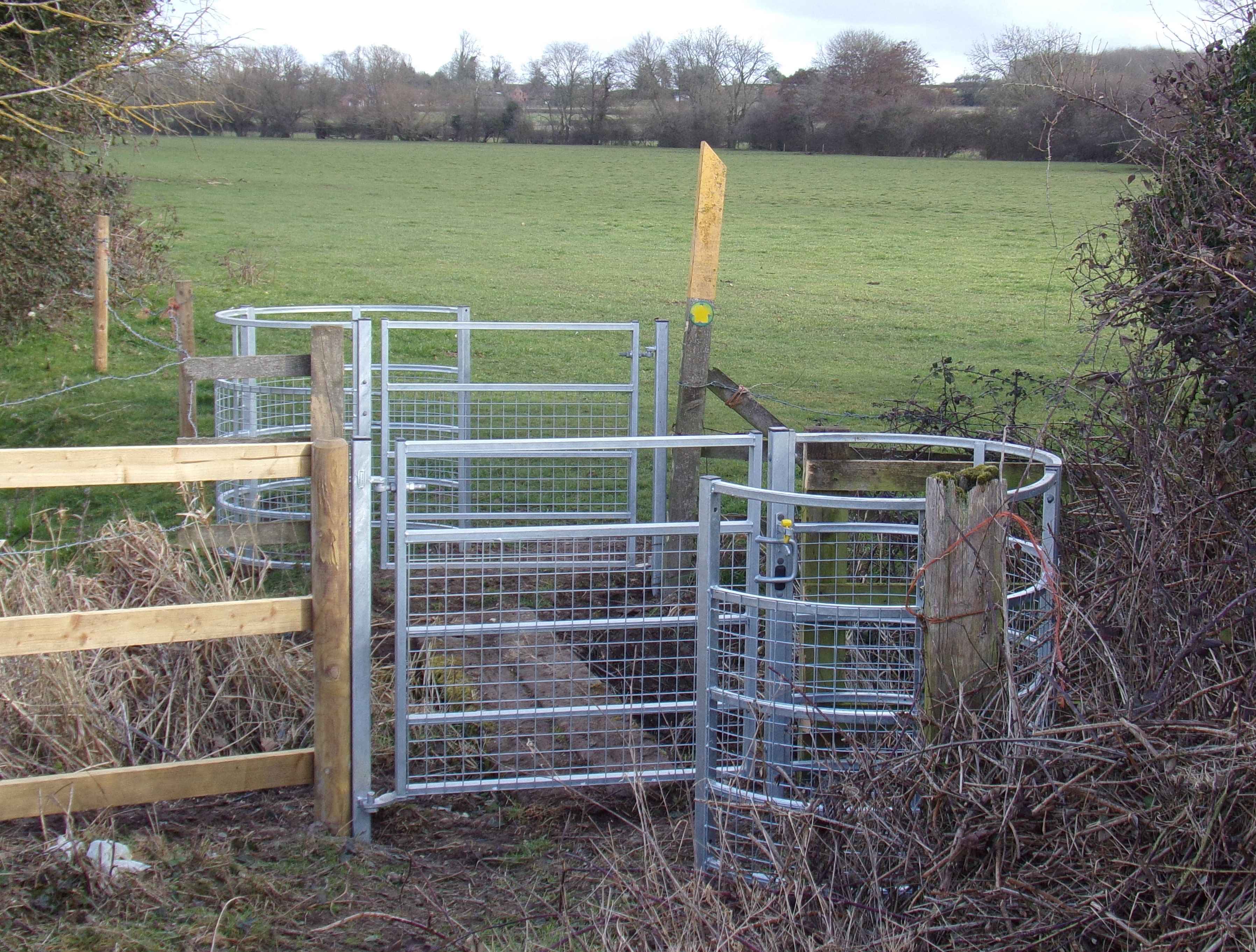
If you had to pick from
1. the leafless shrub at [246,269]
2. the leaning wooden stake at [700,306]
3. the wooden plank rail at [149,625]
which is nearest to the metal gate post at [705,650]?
the wooden plank rail at [149,625]

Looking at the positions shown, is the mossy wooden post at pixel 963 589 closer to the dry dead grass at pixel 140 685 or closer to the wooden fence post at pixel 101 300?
the dry dead grass at pixel 140 685

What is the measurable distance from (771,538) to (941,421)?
3571mm

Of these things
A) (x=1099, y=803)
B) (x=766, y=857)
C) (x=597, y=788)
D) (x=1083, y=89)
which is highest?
(x=1083, y=89)

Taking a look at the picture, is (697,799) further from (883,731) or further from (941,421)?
(941,421)

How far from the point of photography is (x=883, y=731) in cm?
373

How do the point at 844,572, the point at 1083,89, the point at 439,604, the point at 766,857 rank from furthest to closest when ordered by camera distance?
the point at 439,604
the point at 1083,89
the point at 844,572
the point at 766,857

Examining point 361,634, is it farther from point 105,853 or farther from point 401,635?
point 105,853

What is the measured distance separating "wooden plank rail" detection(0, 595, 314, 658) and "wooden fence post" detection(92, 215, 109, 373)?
10.1 meters

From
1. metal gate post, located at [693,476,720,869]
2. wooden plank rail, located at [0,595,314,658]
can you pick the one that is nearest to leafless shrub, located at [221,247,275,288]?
wooden plank rail, located at [0,595,314,658]

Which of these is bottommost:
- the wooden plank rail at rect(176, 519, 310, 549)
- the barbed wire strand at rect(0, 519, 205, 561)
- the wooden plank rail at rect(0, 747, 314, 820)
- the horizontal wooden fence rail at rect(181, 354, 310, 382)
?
the wooden plank rail at rect(0, 747, 314, 820)

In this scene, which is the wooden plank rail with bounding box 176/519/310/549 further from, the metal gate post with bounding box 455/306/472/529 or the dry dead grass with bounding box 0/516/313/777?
the metal gate post with bounding box 455/306/472/529

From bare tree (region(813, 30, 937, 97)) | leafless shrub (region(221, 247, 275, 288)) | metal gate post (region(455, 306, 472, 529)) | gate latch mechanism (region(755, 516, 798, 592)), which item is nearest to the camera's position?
gate latch mechanism (region(755, 516, 798, 592))

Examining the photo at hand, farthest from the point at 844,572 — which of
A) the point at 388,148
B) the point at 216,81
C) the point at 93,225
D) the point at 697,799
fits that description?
the point at 388,148

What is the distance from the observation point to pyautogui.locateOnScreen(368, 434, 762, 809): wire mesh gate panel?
416 centimetres
